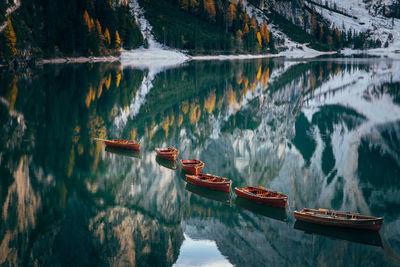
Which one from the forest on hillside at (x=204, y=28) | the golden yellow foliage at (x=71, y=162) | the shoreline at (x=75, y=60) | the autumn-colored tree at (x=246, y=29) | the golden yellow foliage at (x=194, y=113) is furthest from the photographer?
the autumn-colored tree at (x=246, y=29)

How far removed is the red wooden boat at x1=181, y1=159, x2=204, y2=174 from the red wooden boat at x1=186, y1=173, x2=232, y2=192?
691mm

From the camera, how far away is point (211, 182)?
67.2 feet

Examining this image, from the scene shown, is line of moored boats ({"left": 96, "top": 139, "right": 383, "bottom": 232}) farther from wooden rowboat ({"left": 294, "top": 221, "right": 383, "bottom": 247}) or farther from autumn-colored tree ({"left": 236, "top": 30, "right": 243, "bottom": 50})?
autumn-colored tree ({"left": 236, "top": 30, "right": 243, "bottom": 50})

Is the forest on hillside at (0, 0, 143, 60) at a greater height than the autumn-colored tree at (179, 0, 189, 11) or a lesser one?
lesser

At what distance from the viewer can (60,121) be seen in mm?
34562

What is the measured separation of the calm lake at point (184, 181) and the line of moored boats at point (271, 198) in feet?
1.17

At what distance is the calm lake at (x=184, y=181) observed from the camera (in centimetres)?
1516

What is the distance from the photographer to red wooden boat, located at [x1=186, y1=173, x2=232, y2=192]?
20.4 meters

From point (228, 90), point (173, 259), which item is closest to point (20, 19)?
point (228, 90)

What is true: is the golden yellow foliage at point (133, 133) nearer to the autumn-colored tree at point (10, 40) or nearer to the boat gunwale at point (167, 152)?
the boat gunwale at point (167, 152)

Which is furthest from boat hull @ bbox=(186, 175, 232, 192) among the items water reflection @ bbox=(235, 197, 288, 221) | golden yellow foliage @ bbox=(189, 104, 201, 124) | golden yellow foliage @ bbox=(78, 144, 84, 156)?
golden yellow foliage @ bbox=(189, 104, 201, 124)

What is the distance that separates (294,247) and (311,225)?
196 cm

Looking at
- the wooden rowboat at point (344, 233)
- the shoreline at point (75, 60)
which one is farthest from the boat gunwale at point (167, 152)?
the shoreline at point (75, 60)

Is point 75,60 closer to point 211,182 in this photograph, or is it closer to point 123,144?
point 123,144
